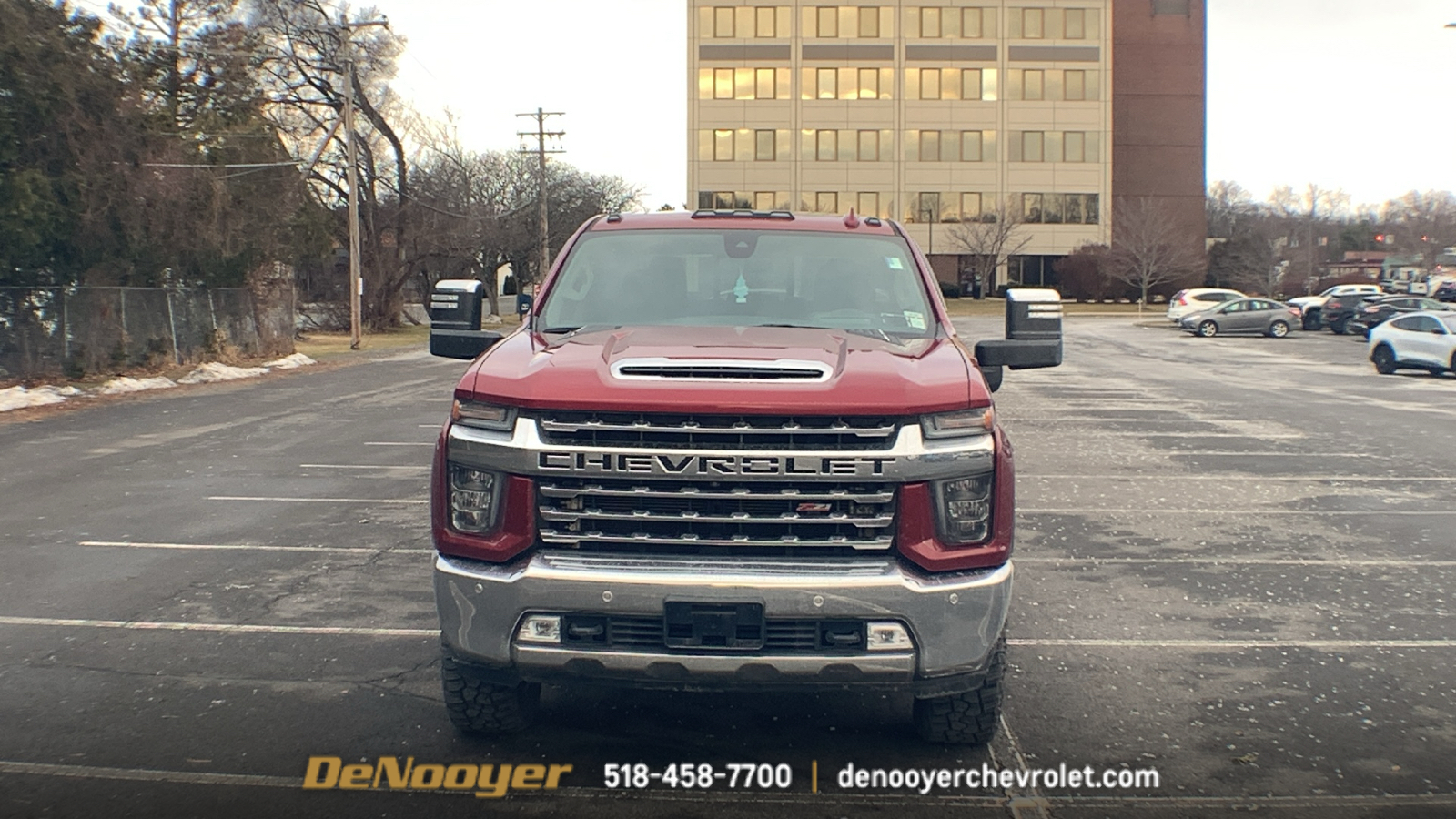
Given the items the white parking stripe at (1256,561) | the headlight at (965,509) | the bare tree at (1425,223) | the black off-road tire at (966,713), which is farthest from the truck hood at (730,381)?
the bare tree at (1425,223)

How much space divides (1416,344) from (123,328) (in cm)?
2680

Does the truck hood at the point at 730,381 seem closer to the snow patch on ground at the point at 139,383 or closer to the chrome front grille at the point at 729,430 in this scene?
the chrome front grille at the point at 729,430

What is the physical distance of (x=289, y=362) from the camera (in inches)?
1208

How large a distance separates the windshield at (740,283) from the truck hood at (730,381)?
21.7 inches

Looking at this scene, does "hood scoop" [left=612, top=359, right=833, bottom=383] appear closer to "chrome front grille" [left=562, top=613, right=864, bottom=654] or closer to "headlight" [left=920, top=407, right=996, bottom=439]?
"headlight" [left=920, top=407, right=996, bottom=439]

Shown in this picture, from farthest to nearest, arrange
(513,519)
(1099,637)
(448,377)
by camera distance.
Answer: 1. (448,377)
2. (1099,637)
3. (513,519)

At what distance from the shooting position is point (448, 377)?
25.6 m

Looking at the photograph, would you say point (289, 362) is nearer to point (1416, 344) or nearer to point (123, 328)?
point (123, 328)

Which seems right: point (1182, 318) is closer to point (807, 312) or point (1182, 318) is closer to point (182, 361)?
point (182, 361)

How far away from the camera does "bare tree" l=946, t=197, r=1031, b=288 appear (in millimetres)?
79000

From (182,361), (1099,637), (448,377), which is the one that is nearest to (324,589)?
(1099,637)

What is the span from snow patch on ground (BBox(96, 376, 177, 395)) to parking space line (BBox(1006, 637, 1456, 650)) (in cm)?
2024

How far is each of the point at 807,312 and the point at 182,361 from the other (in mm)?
25832

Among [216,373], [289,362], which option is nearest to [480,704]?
[216,373]
